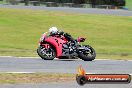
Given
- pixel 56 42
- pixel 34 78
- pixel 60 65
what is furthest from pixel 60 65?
pixel 34 78

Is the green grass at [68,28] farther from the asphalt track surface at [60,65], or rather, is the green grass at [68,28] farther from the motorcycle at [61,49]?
the asphalt track surface at [60,65]

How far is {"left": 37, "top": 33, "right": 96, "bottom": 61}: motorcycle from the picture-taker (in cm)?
1994

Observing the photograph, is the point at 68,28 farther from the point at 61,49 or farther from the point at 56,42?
the point at 56,42

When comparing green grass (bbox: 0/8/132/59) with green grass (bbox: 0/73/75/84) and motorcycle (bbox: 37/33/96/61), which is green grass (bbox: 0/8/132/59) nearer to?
motorcycle (bbox: 37/33/96/61)

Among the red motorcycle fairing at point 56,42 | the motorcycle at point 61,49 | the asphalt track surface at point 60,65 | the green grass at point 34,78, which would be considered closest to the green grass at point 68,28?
the motorcycle at point 61,49

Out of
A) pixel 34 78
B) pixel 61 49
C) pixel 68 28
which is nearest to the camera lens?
pixel 34 78

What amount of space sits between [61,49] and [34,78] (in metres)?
6.26

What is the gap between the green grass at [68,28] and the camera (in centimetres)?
3203

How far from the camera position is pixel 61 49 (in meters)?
20.1

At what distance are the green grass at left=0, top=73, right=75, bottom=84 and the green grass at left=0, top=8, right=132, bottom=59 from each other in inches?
556

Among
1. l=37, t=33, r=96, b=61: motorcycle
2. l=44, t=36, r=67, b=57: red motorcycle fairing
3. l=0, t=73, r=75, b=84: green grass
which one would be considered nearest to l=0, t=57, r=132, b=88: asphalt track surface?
l=37, t=33, r=96, b=61: motorcycle

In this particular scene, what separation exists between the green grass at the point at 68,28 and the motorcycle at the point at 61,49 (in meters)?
8.85

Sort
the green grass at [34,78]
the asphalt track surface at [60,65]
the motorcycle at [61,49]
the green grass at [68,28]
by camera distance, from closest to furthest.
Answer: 1. the green grass at [34,78]
2. the asphalt track surface at [60,65]
3. the motorcycle at [61,49]
4. the green grass at [68,28]

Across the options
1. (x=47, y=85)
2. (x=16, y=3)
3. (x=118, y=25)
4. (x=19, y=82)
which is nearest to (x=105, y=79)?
(x=47, y=85)
